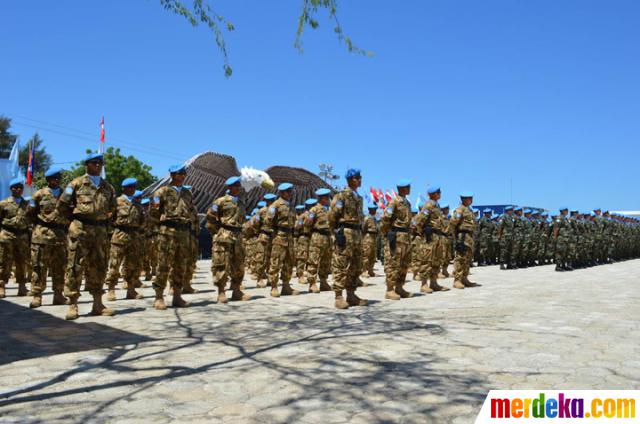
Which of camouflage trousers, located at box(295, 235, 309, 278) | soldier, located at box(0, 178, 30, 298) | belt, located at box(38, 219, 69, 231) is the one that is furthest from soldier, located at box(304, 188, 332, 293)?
soldier, located at box(0, 178, 30, 298)

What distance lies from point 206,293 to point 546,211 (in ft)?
49.2

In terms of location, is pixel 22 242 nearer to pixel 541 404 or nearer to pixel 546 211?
pixel 541 404

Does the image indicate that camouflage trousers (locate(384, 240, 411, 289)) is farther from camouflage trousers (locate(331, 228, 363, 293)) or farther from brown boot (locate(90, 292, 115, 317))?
brown boot (locate(90, 292, 115, 317))

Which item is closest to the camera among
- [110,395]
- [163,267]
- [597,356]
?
[110,395]

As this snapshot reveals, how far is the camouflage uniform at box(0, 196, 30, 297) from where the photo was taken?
31.4ft

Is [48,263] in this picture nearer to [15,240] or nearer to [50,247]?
[50,247]

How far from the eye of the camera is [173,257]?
7.85 metres

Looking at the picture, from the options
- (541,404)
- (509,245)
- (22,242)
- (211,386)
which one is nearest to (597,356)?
(541,404)

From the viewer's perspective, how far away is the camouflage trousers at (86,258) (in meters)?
6.84

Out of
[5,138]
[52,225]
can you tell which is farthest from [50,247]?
[5,138]

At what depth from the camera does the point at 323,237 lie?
9.73 meters

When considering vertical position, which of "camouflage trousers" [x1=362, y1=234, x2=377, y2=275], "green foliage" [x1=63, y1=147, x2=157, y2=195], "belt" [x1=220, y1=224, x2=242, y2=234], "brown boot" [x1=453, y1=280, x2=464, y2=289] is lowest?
"brown boot" [x1=453, y1=280, x2=464, y2=289]

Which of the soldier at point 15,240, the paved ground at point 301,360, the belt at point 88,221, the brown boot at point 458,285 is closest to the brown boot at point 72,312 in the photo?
the paved ground at point 301,360

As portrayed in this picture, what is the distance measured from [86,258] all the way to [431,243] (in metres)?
6.24
